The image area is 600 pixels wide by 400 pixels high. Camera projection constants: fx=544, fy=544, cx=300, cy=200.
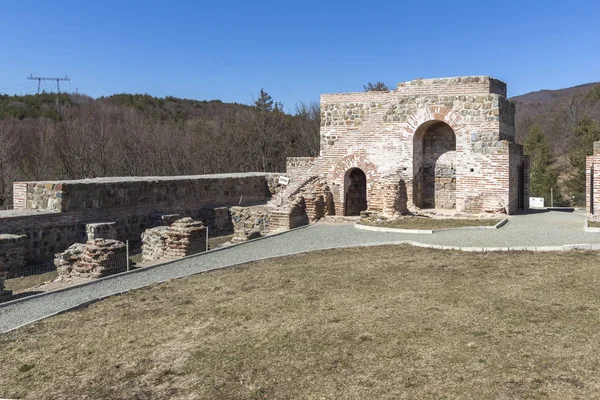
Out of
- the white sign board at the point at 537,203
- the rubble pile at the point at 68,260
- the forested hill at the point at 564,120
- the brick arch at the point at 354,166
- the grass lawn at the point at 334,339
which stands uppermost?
the forested hill at the point at 564,120

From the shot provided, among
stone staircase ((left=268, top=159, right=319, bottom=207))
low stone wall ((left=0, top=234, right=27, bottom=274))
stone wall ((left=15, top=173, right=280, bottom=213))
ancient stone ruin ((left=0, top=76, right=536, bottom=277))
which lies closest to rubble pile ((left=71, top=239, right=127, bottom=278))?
ancient stone ruin ((left=0, top=76, right=536, bottom=277))

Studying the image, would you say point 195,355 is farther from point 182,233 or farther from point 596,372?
point 182,233

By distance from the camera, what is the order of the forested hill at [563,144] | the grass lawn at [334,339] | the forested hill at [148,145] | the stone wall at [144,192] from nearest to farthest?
the grass lawn at [334,339] → the stone wall at [144,192] → the forested hill at [563,144] → the forested hill at [148,145]

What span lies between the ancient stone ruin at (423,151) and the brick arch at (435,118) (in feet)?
0.11

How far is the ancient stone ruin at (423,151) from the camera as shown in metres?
17.6

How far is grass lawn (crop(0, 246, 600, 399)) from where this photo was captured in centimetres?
534

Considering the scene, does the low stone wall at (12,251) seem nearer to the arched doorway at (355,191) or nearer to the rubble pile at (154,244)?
the rubble pile at (154,244)

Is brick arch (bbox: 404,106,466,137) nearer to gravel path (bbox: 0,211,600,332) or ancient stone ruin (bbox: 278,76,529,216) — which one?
ancient stone ruin (bbox: 278,76,529,216)

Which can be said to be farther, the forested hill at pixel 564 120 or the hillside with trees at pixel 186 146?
the forested hill at pixel 564 120

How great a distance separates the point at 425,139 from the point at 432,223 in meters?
4.70

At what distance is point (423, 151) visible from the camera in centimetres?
1981

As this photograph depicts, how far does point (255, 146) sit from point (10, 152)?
16.7 meters

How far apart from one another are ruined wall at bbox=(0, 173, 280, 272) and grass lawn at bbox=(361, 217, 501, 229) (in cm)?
665

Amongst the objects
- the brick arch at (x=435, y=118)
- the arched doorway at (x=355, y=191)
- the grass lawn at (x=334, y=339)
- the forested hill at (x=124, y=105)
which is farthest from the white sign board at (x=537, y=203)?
the forested hill at (x=124, y=105)
